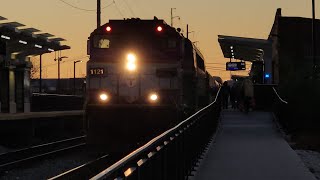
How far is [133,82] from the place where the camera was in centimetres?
→ 1479

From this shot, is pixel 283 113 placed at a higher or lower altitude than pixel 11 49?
lower

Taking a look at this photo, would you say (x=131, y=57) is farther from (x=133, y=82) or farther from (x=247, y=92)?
(x=247, y=92)

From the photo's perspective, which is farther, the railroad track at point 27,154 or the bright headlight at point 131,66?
the railroad track at point 27,154

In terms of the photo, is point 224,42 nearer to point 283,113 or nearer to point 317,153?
point 283,113

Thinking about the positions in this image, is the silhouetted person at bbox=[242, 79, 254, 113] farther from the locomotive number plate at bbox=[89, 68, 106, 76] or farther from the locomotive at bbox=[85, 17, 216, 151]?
the locomotive number plate at bbox=[89, 68, 106, 76]

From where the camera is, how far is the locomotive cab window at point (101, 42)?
594 inches

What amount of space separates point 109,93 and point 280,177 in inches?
219

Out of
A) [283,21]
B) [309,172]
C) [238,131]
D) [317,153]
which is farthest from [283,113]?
[283,21]

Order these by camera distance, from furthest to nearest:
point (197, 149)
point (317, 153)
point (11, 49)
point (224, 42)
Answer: point (224, 42), point (11, 49), point (317, 153), point (197, 149)

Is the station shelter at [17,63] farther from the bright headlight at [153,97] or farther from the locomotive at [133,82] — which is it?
the bright headlight at [153,97]

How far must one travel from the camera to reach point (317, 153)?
1584 cm

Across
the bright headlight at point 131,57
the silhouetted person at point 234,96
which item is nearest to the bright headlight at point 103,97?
the bright headlight at point 131,57

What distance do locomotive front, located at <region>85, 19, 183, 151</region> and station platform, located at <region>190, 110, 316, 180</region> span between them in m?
Answer: 1.71

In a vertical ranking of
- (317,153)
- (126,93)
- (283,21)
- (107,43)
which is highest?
(283,21)
